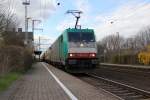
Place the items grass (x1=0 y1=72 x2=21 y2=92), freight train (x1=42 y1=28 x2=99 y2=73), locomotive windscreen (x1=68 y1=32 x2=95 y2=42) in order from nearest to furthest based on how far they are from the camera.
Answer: grass (x1=0 y1=72 x2=21 y2=92), freight train (x1=42 y1=28 x2=99 y2=73), locomotive windscreen (x1=68 y1=32 x2=95 y2=42)

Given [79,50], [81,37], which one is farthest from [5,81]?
[81,37]

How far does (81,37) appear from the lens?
31422 mm

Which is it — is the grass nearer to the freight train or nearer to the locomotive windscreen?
the freight train

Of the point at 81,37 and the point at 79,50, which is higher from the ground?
the point at 81,37

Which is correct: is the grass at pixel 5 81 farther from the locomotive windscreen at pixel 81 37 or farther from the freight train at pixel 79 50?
the locomotive windscreen at pixel 81 37

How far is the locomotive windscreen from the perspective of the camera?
103 feet

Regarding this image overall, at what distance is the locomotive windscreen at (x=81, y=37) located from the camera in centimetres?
3126

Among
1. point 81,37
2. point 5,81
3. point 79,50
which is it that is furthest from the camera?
point 81,37

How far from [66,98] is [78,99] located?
22.5 inches

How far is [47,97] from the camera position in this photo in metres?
14.3

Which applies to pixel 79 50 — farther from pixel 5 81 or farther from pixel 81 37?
pixel 5 81

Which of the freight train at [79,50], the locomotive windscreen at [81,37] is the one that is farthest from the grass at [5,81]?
the locomotive windscreen at [81,37]

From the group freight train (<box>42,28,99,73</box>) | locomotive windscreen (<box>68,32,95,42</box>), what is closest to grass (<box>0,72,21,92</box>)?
freight train (<box>42,28,99,73</box>)

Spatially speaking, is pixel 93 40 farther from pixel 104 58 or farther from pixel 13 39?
pixel 104 58
